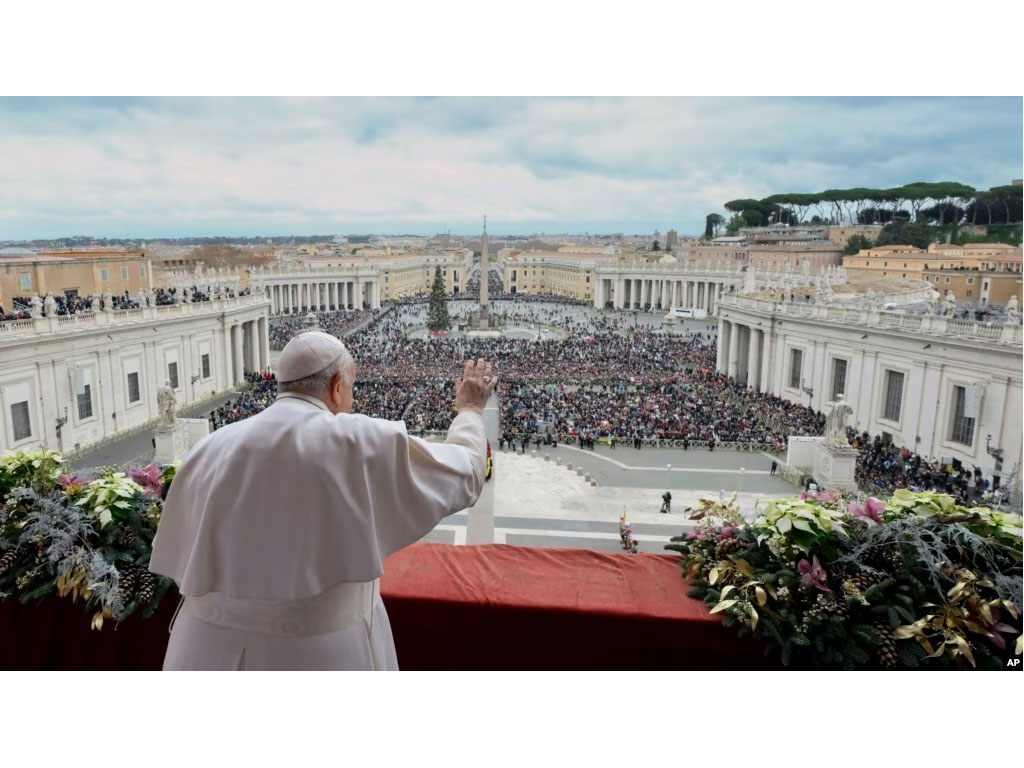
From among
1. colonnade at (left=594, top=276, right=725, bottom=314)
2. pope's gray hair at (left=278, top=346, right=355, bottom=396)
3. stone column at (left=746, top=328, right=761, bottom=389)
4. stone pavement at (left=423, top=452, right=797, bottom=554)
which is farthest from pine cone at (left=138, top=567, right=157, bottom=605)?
colonnade at (left=594, top=276, right=725, bottom=314)

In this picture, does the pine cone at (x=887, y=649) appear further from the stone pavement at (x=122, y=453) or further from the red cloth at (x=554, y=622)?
the stone pavement at (x=122, y=453)

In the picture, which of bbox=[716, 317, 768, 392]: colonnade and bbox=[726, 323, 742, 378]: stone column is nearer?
bbox=[716, 317, 768, 392]: colonnade

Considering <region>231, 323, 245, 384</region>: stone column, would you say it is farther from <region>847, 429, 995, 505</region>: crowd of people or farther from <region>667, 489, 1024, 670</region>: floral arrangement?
<region>667, 489, 1024, 670</region>: floral arrangement

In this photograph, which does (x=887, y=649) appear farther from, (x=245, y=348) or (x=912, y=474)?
(x=245, y=348)

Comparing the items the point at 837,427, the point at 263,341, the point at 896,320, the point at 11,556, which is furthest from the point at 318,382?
the point at 263,341

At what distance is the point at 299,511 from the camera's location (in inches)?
77.1

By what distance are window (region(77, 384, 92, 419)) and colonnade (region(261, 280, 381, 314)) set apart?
25961 millimetres

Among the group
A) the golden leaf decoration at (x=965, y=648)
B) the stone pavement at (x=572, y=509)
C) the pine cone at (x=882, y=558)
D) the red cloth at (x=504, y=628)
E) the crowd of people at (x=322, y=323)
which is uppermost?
the pine cone at (x=882, y=558)

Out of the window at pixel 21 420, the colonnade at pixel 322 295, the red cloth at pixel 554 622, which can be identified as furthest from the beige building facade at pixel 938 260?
the red cloth at pixel 554 622

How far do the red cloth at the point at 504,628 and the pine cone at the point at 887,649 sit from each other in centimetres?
46

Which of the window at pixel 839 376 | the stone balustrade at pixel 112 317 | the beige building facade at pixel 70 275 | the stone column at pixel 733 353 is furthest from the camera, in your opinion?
the stone column at pixel 733 353

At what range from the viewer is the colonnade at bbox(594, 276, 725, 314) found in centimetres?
6312

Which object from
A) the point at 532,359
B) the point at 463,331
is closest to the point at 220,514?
the point at 532,359

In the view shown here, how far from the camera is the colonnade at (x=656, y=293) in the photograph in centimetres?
6312
